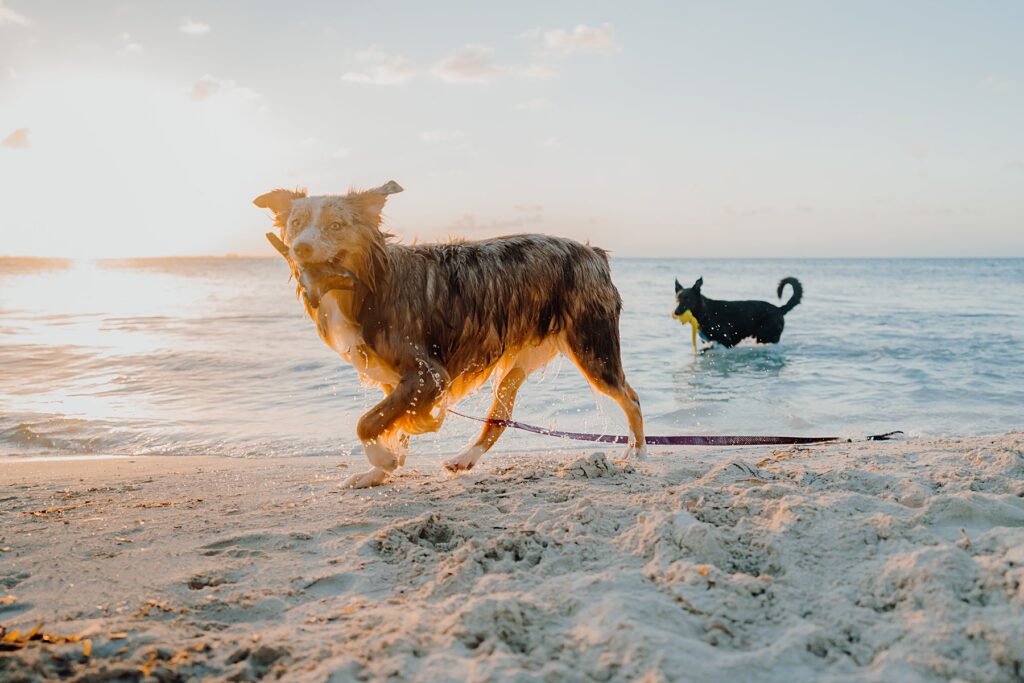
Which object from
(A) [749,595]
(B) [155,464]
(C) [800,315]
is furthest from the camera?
(C) [800,315]

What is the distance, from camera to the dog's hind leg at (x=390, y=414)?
4.31m

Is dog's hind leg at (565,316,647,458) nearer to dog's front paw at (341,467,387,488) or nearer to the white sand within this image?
the white sand

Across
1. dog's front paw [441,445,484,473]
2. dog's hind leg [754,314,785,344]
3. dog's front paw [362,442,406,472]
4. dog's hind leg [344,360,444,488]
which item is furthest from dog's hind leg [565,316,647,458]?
dog's hind leg [754,314,785,344]

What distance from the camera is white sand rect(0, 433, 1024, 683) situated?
2.08m

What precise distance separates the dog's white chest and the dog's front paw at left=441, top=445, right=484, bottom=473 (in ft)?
2.94

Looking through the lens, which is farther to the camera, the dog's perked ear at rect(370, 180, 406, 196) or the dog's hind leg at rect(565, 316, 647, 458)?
the dog's hind leg at rect(565, 316, 647, 458)

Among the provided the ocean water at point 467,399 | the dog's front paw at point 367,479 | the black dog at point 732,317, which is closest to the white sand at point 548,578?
the dog's front paw at point 367,479

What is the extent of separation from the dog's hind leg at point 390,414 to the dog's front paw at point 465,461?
0.69 m

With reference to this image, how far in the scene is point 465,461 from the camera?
5.11m

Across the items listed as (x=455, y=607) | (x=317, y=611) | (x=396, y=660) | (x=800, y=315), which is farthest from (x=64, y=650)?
(x=800, y=315)

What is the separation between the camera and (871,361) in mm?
11625

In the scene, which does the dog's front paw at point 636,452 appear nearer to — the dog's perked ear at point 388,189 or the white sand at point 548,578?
the white sand at point 548,578

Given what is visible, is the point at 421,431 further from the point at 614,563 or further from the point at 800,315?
the point at 800,315

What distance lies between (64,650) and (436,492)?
2.26 m
